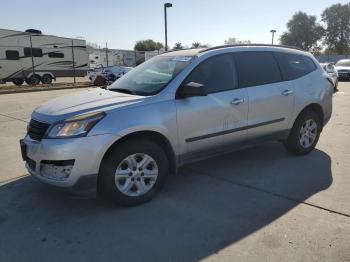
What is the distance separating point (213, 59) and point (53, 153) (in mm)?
2386

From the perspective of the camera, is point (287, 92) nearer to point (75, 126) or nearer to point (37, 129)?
point (75, 126)

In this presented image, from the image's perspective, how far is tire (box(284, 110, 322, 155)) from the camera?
6.07 m

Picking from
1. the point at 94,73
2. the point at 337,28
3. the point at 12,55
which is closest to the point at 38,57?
the point at 12,55

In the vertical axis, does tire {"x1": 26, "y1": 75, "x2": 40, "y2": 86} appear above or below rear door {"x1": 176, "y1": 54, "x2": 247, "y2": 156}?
below

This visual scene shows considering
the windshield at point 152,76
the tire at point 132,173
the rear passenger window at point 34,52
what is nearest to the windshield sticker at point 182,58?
the windshield at point 152,76

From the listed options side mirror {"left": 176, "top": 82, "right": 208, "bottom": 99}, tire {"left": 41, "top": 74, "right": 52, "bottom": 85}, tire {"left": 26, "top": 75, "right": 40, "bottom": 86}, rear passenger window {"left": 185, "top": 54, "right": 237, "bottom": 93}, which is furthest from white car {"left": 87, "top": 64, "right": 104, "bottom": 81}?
side mirror {"left": 176, "top": 82, "right": 208, "bottom": 99}

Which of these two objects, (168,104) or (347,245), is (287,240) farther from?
(168,104)

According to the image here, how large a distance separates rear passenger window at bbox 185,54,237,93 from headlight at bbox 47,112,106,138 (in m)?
1.31

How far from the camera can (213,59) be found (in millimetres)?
5020

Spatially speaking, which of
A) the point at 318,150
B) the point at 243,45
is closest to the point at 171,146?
the point at 243,45

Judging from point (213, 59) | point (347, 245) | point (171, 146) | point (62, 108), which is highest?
point (213, 59)

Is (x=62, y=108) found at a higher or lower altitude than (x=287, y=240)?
higher

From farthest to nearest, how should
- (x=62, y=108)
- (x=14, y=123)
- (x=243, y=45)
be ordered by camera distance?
→ 1. (x=14, y=123)
2. (x=243, y=45)
3. (x=62, y=108)

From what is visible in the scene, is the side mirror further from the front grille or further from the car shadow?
the front grille
